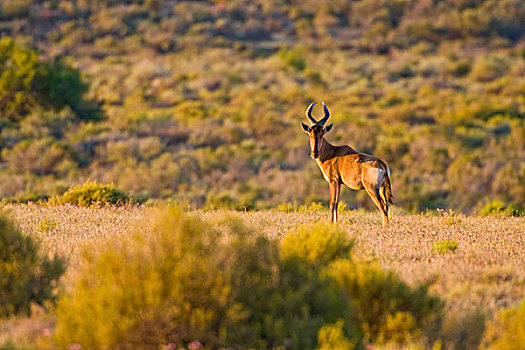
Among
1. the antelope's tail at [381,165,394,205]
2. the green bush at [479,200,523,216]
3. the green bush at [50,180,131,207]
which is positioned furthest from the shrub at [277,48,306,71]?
the antelope's tail at [381,165,394,205]

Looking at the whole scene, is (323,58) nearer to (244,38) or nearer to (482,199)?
(244,38)

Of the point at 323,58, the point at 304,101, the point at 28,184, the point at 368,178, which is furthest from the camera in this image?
the point at 323,58

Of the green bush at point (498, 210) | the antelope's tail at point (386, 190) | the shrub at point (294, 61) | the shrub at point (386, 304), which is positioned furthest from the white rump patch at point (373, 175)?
the shrub at point (294, 61)

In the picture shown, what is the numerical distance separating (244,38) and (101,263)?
57.6m

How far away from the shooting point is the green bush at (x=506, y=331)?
5.77m

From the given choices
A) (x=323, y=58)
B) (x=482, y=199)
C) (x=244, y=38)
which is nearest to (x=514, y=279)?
(x=482, y=199)

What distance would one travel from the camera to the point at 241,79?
43.9 meters

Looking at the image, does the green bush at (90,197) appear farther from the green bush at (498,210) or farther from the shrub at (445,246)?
the green bush at (498,210)

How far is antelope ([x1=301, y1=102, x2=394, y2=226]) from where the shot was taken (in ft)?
33.5

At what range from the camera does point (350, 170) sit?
1055cm

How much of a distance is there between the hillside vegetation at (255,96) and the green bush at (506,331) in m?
6.20

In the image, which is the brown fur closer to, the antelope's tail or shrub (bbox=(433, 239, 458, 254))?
the antelope's tail

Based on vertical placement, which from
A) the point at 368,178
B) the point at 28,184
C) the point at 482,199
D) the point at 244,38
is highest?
the point at 244,38

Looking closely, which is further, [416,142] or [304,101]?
[304,101]
